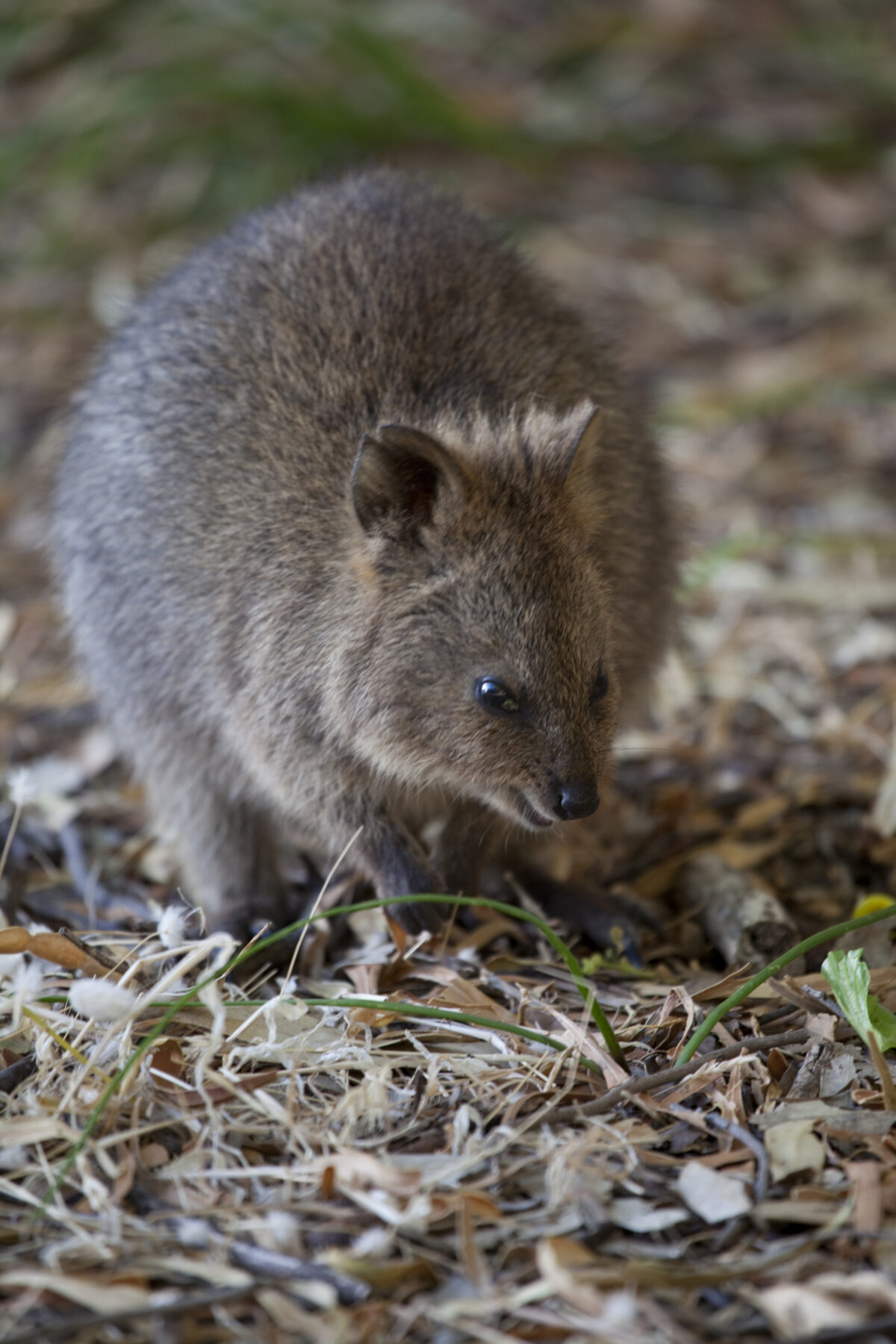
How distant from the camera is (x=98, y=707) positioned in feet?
17.1

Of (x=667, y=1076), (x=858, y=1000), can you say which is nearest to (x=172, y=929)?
(x=667, y=1076)

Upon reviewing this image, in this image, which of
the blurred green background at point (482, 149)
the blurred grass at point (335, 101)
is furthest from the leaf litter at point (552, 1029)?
the blurred grass at point (335, 101)

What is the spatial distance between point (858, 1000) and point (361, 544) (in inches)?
71.5

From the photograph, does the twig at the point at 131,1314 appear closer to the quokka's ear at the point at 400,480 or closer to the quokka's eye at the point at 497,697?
the quokka's eye at the point at 497,697

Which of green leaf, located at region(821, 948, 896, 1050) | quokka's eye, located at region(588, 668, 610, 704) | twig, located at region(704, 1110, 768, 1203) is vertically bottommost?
twig, located at region(704, 1110, 768, 1203)

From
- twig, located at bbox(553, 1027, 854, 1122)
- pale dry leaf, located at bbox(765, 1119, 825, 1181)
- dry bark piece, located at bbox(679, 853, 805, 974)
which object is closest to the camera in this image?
pale dry leaf, located at bbox(765, 1119, 825, 1181)

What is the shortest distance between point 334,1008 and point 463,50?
8.93 m

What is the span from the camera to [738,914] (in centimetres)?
441

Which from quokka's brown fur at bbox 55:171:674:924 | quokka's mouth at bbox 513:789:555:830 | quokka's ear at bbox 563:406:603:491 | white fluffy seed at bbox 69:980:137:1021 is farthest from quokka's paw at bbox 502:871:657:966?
white fluffy seed at bbox 69:980:137:1021

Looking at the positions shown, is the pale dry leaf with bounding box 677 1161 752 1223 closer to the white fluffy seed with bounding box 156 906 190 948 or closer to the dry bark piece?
the dry bark piece

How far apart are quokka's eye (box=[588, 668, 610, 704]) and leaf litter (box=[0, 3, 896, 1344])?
2.74 feet

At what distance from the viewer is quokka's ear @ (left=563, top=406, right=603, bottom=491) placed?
401 cm

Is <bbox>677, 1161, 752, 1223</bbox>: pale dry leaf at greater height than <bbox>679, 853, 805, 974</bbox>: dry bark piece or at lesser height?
greater

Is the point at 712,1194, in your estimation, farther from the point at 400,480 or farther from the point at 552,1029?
the point at 400,480
